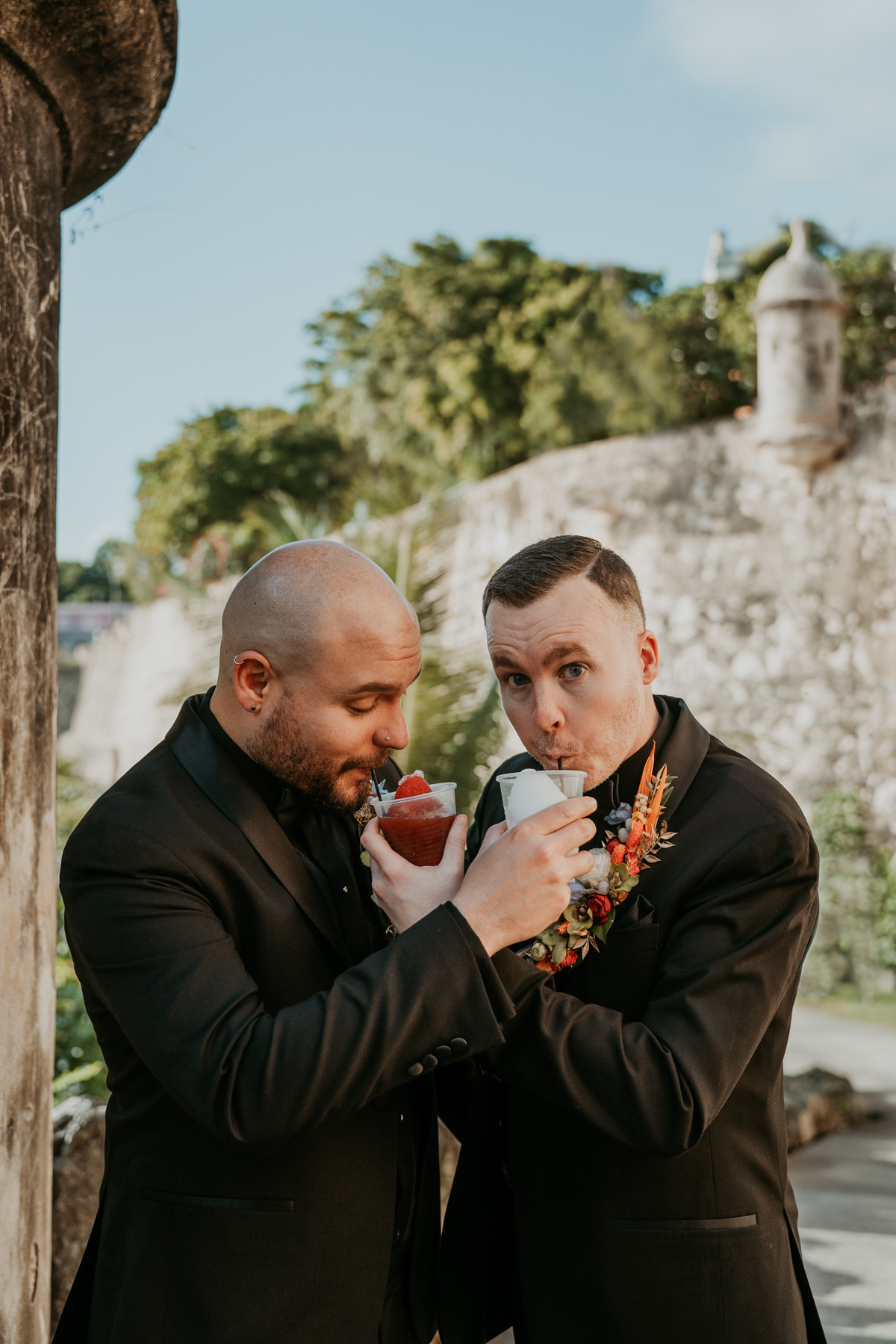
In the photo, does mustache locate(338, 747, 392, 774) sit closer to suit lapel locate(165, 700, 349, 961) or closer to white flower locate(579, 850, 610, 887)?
suit lapel locate(165, 700, 349, 961)

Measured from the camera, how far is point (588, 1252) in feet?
6.82

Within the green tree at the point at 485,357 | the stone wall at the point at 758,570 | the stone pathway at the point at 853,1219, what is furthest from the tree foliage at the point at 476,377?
the stone pathway at the point at 853,1219

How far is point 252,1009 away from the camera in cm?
181

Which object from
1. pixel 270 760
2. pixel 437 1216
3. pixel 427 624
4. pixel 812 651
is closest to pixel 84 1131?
pixel 437 1216

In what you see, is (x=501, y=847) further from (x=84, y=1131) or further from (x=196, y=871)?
(x=84, y=1131)

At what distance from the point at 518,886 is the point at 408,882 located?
0.67 ft

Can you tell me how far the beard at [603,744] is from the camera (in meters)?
2.29

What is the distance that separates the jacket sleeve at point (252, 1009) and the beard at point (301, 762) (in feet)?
1.05

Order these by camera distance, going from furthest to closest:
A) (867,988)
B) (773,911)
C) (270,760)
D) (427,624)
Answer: (867,988) < (427,624) < (270,760) < (773,911)

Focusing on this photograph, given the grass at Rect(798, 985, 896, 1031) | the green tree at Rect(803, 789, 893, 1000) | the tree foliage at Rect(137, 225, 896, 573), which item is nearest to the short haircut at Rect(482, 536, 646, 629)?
the tree foliage at Rect(137, 225, 896, 573)

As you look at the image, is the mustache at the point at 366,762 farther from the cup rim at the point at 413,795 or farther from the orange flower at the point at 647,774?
the orange flower at the point at 647,774

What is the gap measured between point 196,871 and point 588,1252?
997 millimetres

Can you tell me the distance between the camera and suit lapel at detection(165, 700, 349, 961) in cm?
209

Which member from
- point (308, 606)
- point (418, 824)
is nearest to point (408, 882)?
point (418, 824)
